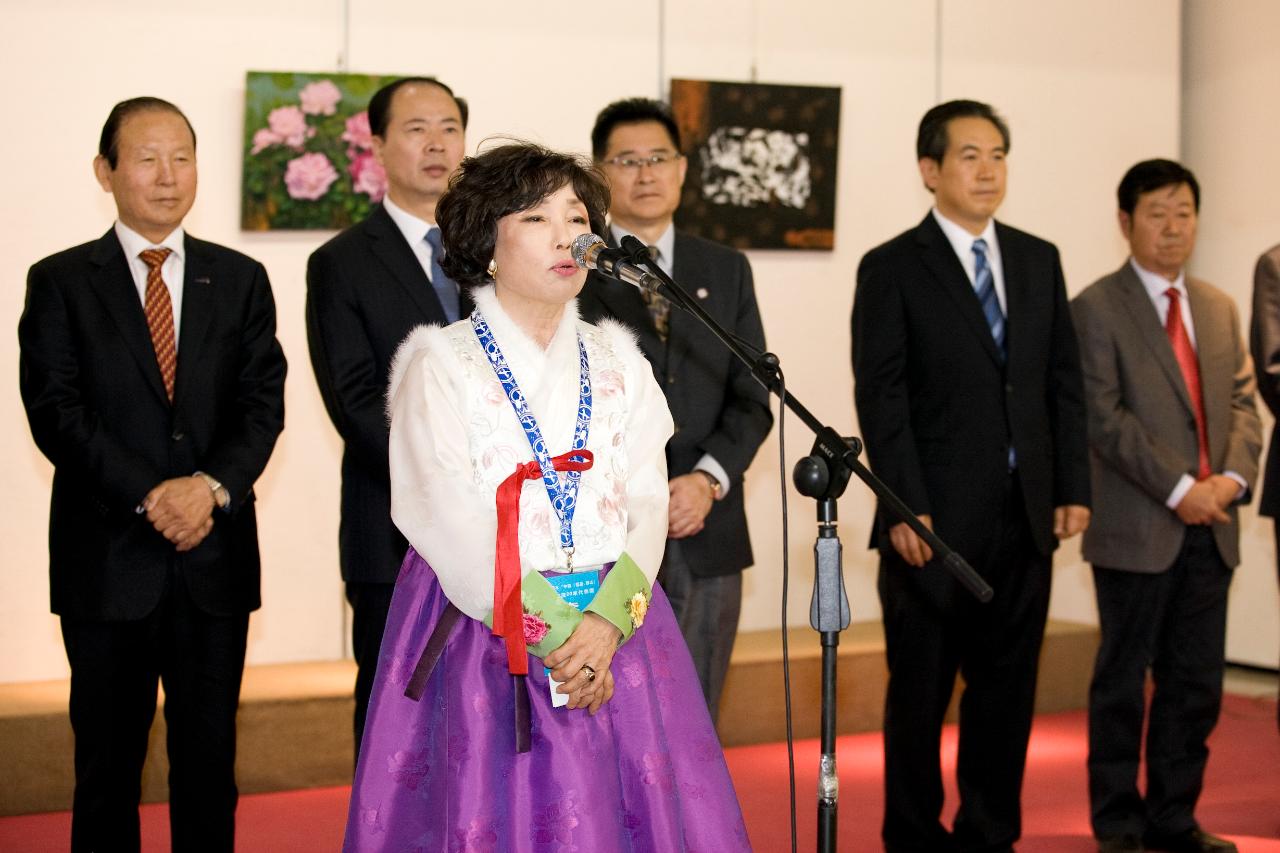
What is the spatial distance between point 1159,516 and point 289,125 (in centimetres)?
299

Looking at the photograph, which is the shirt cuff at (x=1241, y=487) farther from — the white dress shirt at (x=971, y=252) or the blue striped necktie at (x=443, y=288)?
the blue striped necktie at (x=443, y=288)

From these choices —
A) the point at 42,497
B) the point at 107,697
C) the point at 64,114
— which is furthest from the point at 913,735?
the point at 64,114

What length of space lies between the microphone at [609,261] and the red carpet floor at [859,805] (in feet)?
6.60

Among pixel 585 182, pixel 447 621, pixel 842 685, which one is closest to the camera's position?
pixel 447 621

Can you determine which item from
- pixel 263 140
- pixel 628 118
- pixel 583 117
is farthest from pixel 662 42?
pixel 628 118

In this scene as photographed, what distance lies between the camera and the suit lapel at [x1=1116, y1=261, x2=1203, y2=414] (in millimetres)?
3975

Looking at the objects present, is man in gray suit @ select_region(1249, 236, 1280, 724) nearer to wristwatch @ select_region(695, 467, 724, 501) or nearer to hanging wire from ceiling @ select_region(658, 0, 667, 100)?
wristwatch @ select_region(695, 467, 724, 501)

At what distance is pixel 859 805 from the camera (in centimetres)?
422

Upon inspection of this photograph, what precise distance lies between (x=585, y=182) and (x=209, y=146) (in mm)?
2632

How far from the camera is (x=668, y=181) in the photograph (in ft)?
11.6

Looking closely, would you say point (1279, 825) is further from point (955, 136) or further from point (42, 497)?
point (42, 497)

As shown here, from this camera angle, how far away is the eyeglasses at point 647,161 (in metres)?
3.52

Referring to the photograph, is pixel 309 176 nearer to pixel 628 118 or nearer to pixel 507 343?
pixel 628 118

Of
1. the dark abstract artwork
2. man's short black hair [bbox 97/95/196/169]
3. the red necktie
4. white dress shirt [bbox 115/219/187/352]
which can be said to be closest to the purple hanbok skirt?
white dress shirt [bbox 115/219/187/352]
